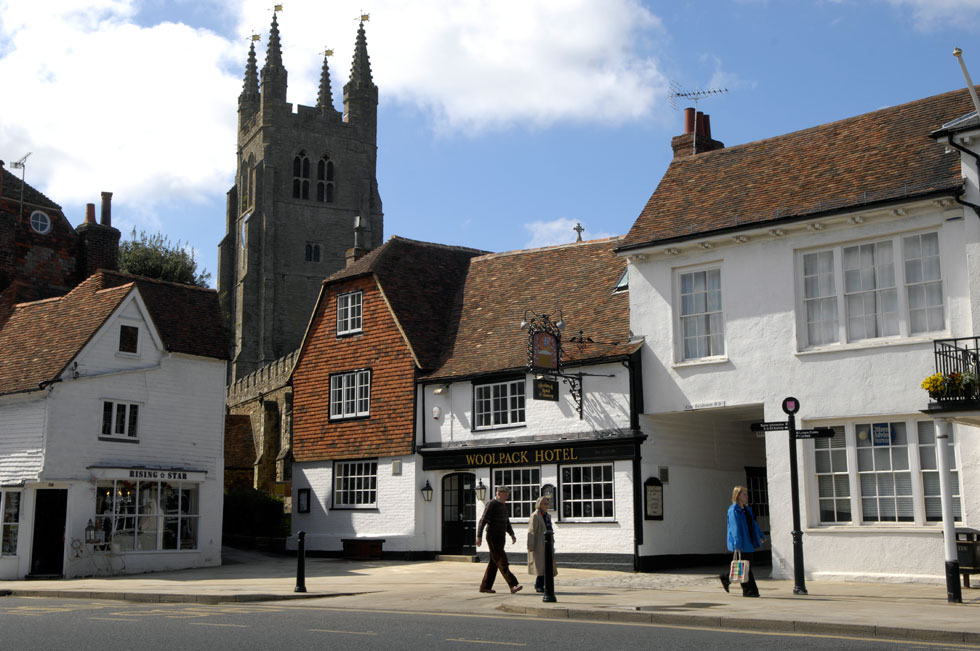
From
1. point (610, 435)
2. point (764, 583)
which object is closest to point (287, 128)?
point (610, 435)

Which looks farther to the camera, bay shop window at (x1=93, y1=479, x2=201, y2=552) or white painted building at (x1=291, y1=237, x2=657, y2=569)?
bay shop window at (x1=93, y1=479, x2=201, y2=552)

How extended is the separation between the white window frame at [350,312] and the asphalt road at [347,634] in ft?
50.4

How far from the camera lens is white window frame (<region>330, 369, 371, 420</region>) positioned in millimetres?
29078

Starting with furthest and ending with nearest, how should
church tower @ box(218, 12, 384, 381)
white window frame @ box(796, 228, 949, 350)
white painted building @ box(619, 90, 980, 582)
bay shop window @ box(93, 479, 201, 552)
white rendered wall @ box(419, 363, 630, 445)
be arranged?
church tower @ box(218, 12, 384, 381) → bay shop window @ box(93, 479, 201, 552) → white rendered wall @ box(419, 363, 630, 445) → white window frame @ box(796, 228, 949, 350) → white painted building @ box(619, 90, 980, 582)

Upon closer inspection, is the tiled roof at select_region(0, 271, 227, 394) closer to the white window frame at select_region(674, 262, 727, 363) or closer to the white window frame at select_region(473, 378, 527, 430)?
the white window frame at select_region(473, 378, 527, 430)

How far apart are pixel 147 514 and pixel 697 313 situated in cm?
1499

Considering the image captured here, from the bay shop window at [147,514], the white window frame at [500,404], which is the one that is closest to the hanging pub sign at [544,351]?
the white window frame at [500,404]

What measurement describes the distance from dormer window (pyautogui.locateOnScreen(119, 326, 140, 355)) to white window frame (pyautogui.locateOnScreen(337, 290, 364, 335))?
5788 millimetres

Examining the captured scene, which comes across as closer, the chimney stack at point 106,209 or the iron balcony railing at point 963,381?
the iron balcony railing at point 963,381

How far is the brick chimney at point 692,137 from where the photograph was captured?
25844 mm

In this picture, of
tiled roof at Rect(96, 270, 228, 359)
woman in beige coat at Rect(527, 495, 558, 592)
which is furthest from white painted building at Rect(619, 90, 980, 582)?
tiled roof at Rect(96, 270, 228, 359)

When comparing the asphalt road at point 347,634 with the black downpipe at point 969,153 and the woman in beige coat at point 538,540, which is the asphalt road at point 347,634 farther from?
the black downpipe at point 969,153

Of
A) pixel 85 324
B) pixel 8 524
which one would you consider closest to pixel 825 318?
pixel 85 324

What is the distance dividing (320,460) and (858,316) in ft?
53.3
